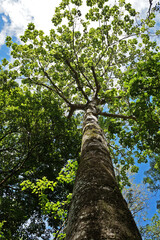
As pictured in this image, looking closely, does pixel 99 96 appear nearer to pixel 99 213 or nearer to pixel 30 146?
pixel 30 146

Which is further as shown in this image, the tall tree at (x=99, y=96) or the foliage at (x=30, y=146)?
the foliage at (x=30, y=146)

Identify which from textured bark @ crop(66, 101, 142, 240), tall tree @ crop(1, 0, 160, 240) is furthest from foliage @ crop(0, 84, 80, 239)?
textured bark @ crop(66, 101, 142, 240)

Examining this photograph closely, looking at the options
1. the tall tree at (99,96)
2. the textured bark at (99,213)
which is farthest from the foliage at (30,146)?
the textured bark at (99,213)

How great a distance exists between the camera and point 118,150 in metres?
8.82

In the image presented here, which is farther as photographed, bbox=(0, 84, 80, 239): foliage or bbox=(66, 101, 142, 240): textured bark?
bbox=(0, 84, 80, 239): foliage

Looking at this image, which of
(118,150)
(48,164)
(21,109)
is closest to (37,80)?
(21,109)

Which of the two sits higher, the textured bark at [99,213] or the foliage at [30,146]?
the foliage at [30,146]

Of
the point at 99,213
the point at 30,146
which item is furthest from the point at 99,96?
the point at 99,213

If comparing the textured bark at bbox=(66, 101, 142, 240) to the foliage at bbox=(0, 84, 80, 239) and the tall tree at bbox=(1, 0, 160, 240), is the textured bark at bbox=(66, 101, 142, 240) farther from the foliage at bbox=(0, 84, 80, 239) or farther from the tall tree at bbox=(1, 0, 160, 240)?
the foliage at bbox=(0, 84, 80, 239)

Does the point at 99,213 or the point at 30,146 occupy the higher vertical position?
the point at 30,146

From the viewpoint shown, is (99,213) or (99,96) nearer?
(99,213)

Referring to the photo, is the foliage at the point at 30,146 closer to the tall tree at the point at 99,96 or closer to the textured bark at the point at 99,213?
the tall tree at the point at 99,96

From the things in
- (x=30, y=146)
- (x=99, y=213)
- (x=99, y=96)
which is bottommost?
(x=99, y=213)

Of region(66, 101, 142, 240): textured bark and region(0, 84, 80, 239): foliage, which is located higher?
region(0, 84, 80, 239): foliage
